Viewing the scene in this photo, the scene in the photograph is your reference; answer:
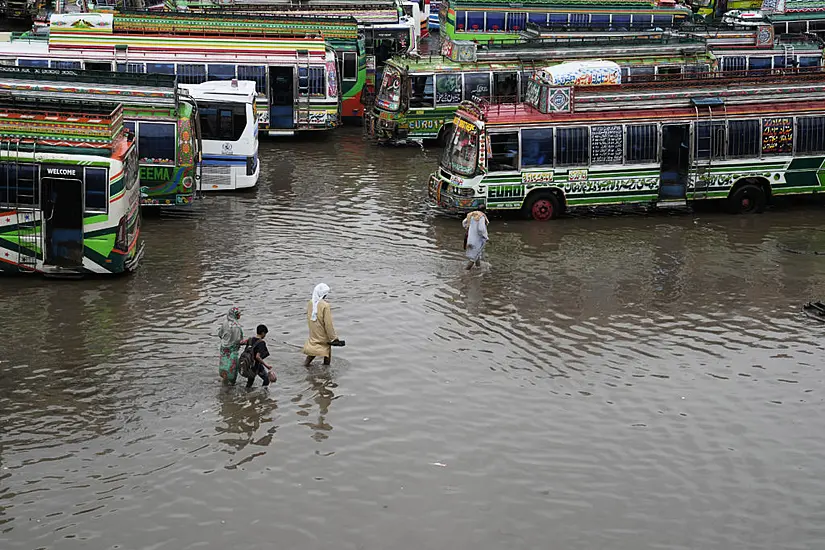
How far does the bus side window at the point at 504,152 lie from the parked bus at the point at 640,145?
0.02 metres

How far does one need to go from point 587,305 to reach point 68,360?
7753 millimetres

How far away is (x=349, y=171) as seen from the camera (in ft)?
89.6

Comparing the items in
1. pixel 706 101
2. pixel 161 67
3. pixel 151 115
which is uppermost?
pixel 161 67

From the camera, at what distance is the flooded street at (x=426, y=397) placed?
11484 mm

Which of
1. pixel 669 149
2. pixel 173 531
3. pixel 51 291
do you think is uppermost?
pixel 669 149

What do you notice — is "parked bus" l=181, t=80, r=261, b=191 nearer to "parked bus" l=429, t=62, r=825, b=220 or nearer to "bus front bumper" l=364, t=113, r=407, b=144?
"parked bus" l=429, t=62, r=825, b=220

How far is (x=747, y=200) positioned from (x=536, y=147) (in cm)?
473

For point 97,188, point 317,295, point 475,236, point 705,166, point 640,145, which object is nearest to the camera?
point 317,295

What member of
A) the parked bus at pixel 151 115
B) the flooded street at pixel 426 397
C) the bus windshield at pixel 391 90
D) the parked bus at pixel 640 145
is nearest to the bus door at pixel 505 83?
the bus windshield at pixel 391 90

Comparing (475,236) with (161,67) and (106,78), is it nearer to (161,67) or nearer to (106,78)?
(106,78)

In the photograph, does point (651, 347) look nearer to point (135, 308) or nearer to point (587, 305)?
point (587, 305)

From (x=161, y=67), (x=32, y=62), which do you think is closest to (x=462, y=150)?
(x=161, y=67)

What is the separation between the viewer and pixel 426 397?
1441 centimetres

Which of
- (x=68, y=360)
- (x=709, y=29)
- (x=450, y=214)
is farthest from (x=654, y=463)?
(x=709, y=29)
